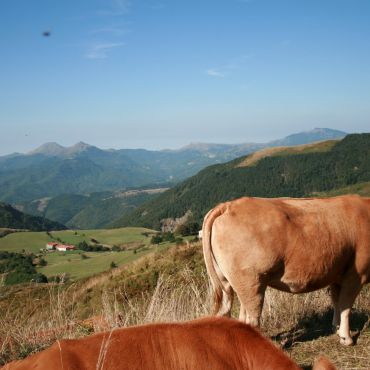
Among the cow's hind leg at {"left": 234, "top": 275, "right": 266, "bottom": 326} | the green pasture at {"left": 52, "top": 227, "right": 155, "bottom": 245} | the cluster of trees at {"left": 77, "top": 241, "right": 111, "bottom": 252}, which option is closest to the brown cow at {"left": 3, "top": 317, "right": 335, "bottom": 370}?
the cow's hind leg at {"left": 234, "top": 275, "right": 266, "bottom": 326}

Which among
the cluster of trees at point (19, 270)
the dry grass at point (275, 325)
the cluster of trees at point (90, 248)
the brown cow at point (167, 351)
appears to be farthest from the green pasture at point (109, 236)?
the brown cow at point (167, 351)

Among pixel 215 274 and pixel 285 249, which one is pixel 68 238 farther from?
pixel 285 249

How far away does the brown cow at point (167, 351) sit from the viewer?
2785mm

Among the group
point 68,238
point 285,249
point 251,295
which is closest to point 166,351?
point 251,295

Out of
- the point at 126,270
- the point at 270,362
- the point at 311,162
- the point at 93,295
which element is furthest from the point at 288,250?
the point at 311,162

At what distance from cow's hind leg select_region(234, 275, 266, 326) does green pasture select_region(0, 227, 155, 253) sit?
10075 cm

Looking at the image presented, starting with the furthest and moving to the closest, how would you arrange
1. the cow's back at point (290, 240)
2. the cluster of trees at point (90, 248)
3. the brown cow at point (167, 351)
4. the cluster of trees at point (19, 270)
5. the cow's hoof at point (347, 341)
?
the cluster of trees at point (90, 248), the cluster of trees at point (19, 270), the cow's hoof at point (347, 341), the cow's back at point (290, 240), the brown cow at point (167, 351)

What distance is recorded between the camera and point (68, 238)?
443ft

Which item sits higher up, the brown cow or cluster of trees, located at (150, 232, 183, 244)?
the brown cow

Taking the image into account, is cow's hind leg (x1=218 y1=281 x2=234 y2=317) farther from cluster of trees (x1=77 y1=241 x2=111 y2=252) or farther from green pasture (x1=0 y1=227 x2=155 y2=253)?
cluster of trees (x1=77 y1=241 x2=111 y2=252)

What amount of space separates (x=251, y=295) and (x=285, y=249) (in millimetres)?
723

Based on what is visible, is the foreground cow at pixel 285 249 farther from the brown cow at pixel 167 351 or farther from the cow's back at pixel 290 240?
the brown cow at pixel 167 351

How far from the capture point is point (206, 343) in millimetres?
2988

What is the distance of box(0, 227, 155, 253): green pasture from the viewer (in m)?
115
